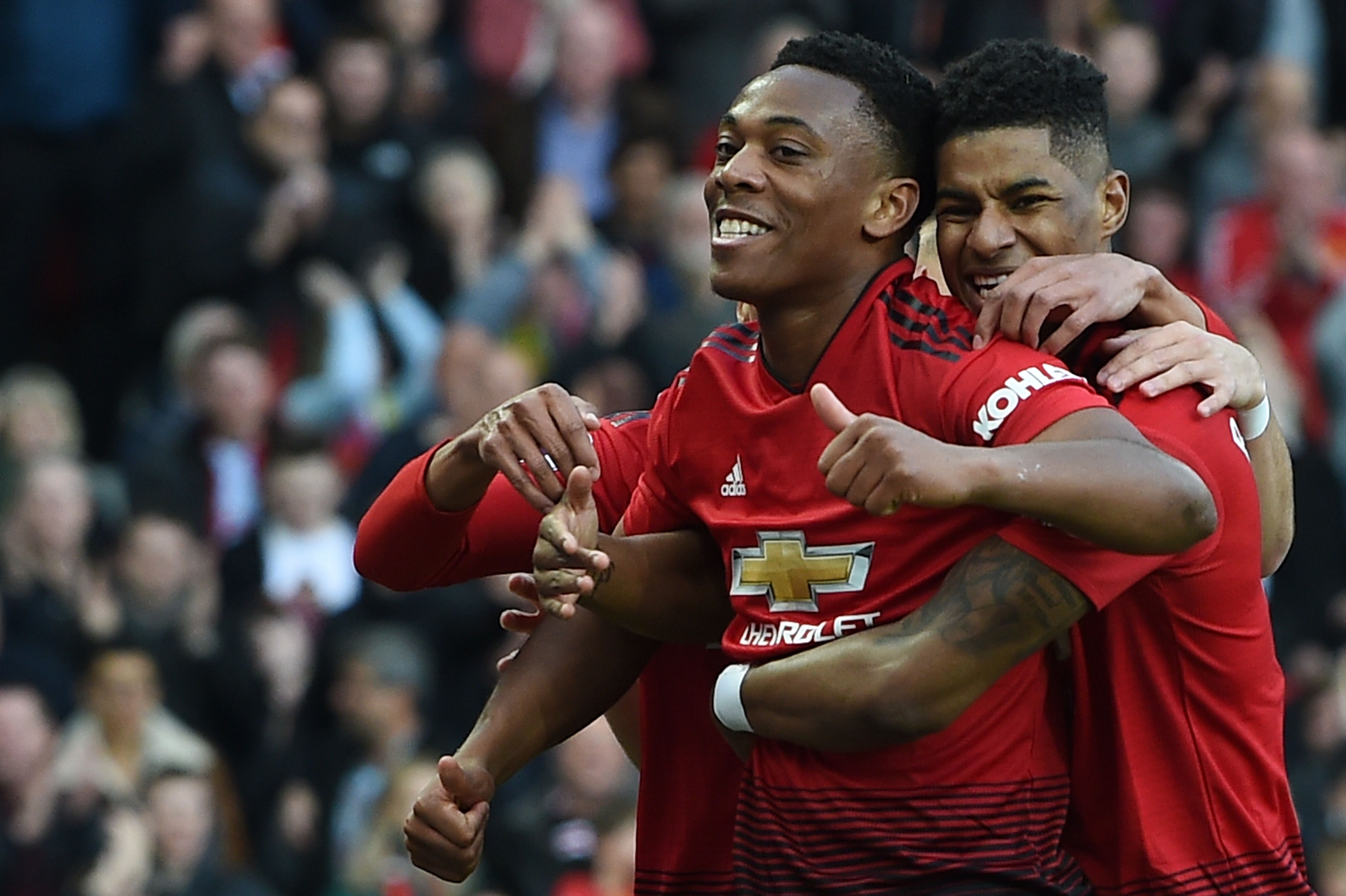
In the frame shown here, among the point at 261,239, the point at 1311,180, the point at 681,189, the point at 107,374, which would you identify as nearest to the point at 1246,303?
the point at 1311,180

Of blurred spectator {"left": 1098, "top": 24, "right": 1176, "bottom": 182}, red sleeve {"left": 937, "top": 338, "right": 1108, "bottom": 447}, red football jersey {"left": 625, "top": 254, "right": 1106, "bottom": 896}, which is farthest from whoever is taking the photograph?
blurred spectator {"left": 1098, "top": 24, "right": 1176, "bottom": 182}

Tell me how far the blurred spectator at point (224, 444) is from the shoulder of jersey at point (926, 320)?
14.8 feet

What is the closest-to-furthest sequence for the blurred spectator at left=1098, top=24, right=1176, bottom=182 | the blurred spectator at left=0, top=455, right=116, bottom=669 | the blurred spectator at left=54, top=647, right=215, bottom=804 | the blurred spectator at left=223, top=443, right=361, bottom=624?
the blurred spectator at left=54, top=647, right=215, bottom=804 → the blurred spectator at left=0, top=455, right=116, bottom=669 → the blurred spectator at left=223, top=443, right=361, bottom=624 → the blurred spectator at left=1098, top=24, right=1176, bottom=182

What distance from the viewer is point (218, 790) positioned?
22.0ft

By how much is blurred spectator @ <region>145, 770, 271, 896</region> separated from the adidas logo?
369 cm

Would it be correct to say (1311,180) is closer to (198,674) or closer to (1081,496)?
(198,674)

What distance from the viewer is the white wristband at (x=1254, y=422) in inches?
130

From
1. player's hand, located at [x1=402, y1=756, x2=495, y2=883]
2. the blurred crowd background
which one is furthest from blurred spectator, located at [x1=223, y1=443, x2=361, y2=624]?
player's hand, located at [x1=402, y1=756, x2=495, y2=883]

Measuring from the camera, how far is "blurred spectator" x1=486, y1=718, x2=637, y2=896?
636 centimetres

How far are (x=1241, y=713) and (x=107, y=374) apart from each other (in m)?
5.49

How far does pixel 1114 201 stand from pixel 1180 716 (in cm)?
82

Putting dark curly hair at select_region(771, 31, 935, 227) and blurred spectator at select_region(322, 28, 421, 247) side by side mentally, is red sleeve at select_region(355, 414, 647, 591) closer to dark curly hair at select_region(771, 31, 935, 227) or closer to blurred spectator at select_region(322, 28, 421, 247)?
dark curly hair at select_region(771, 31, 935, 227)

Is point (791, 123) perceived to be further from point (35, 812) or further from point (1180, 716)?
point (35, 812)

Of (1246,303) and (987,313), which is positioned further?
(1246,303)
